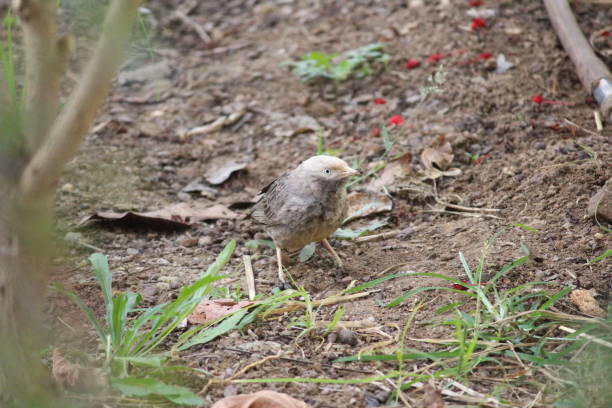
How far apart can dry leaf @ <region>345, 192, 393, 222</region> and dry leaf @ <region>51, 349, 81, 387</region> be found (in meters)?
2.34

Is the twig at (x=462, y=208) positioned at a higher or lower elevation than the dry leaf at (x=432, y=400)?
lower

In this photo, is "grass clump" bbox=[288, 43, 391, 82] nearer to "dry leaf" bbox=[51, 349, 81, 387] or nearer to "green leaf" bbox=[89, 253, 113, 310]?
"green leaf" bbox=[89, 253, 113, 310]

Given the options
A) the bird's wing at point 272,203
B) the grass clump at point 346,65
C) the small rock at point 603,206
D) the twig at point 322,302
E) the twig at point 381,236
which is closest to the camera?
the twig at point 322,302

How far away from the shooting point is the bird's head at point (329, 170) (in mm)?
4129

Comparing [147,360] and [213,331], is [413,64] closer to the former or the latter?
[213,331]

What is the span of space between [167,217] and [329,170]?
1.27m

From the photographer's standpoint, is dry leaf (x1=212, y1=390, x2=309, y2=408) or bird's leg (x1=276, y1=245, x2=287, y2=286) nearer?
dry leaf (x1=212, y1=390, x2=309, y2=408)

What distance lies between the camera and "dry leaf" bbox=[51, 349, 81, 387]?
279 centimetres

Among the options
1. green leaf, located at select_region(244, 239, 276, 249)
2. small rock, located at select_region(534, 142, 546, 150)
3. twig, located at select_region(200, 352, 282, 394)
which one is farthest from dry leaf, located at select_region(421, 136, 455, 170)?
twig, located at select_region(200, 352, 282, 394)

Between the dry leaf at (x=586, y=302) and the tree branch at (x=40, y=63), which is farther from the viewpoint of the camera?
the dry leaf at (x=586, y=302)

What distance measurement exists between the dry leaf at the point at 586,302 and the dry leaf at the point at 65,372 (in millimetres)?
2260

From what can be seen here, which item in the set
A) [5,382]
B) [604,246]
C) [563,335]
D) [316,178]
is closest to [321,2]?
[316,178]

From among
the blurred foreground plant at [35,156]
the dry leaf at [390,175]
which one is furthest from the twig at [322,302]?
the dry leaf at [390,175]

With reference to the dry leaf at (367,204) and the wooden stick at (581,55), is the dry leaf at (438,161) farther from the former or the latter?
the wooden stick at (581,55)
